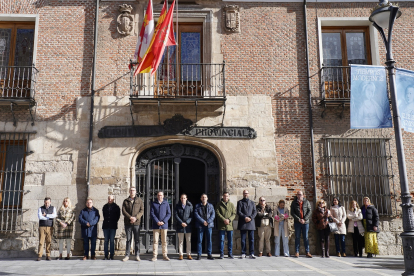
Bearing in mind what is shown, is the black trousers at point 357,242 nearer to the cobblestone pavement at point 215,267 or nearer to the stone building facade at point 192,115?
the cobblestone pavement at point 215,267

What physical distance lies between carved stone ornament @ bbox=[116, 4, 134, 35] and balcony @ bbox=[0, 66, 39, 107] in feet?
8.81

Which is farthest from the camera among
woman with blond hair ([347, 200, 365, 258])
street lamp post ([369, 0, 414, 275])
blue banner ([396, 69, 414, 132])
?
woman with blond hair ([347, 200, 365, 258])

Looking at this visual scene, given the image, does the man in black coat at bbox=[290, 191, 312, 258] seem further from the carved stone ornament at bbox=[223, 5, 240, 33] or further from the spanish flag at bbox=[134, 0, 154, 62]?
the spanish flag at bbox=[134, 0, 154, 62]

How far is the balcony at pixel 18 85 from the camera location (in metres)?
10.9

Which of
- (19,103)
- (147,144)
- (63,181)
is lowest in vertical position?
(63,181)

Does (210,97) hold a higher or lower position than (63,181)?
higher

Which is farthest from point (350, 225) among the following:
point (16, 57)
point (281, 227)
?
point (16, 57)

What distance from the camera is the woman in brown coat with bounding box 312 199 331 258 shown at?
10.0 metres

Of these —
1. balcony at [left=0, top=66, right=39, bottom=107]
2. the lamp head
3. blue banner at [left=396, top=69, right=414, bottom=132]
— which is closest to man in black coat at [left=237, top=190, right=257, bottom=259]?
blue banner at [left=396, top=69, right=414, bottom=132]

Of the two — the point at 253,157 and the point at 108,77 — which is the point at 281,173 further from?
the point at 108,77

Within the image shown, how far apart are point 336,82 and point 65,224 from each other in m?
8.48

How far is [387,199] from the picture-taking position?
439 inches

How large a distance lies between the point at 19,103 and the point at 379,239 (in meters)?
10.5

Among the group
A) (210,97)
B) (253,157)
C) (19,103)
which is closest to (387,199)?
(253,157)
